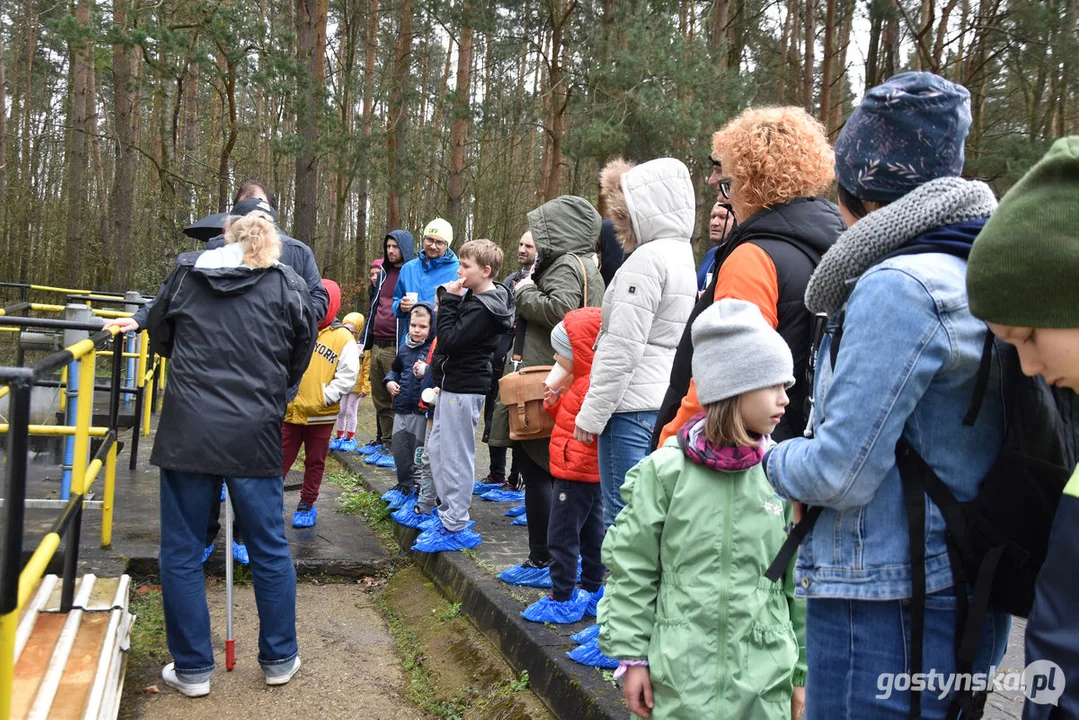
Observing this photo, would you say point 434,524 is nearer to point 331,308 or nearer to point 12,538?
point 331,308

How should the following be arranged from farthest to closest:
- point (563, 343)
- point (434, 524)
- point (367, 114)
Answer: point (367, 114), point (434, 524), point (563, 343)

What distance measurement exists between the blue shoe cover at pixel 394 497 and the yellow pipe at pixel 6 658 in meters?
4.69

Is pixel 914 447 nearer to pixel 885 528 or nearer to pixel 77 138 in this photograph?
pixel 885 528

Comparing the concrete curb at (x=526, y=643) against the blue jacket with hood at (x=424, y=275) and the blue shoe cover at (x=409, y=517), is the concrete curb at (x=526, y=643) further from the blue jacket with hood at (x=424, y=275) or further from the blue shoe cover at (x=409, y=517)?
the blue jacket with hood at (x=424, y=275)

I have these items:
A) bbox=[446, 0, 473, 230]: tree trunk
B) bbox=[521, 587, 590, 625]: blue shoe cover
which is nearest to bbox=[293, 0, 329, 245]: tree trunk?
bbox=[446, 0, 473, 230]: tree trunk

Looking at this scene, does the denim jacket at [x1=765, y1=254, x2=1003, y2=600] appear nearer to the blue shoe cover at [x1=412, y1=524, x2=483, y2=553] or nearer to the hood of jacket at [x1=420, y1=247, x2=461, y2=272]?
the blue shoe cover at [x1=412, y1=524, x2=483, y2=553]

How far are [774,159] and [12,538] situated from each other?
7.93 feet

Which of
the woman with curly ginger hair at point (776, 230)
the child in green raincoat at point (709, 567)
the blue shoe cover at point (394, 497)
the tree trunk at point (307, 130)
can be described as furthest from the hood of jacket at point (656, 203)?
the tree trunk at point (307, 130)

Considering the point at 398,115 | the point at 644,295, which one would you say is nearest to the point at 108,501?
the point at 644,295

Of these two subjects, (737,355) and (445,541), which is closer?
(737,355)

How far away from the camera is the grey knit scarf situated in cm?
198

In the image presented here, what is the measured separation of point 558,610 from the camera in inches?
177

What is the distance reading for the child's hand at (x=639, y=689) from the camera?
2609 millimetres

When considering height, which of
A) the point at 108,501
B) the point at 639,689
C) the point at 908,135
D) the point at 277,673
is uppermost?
the point at 908,135
